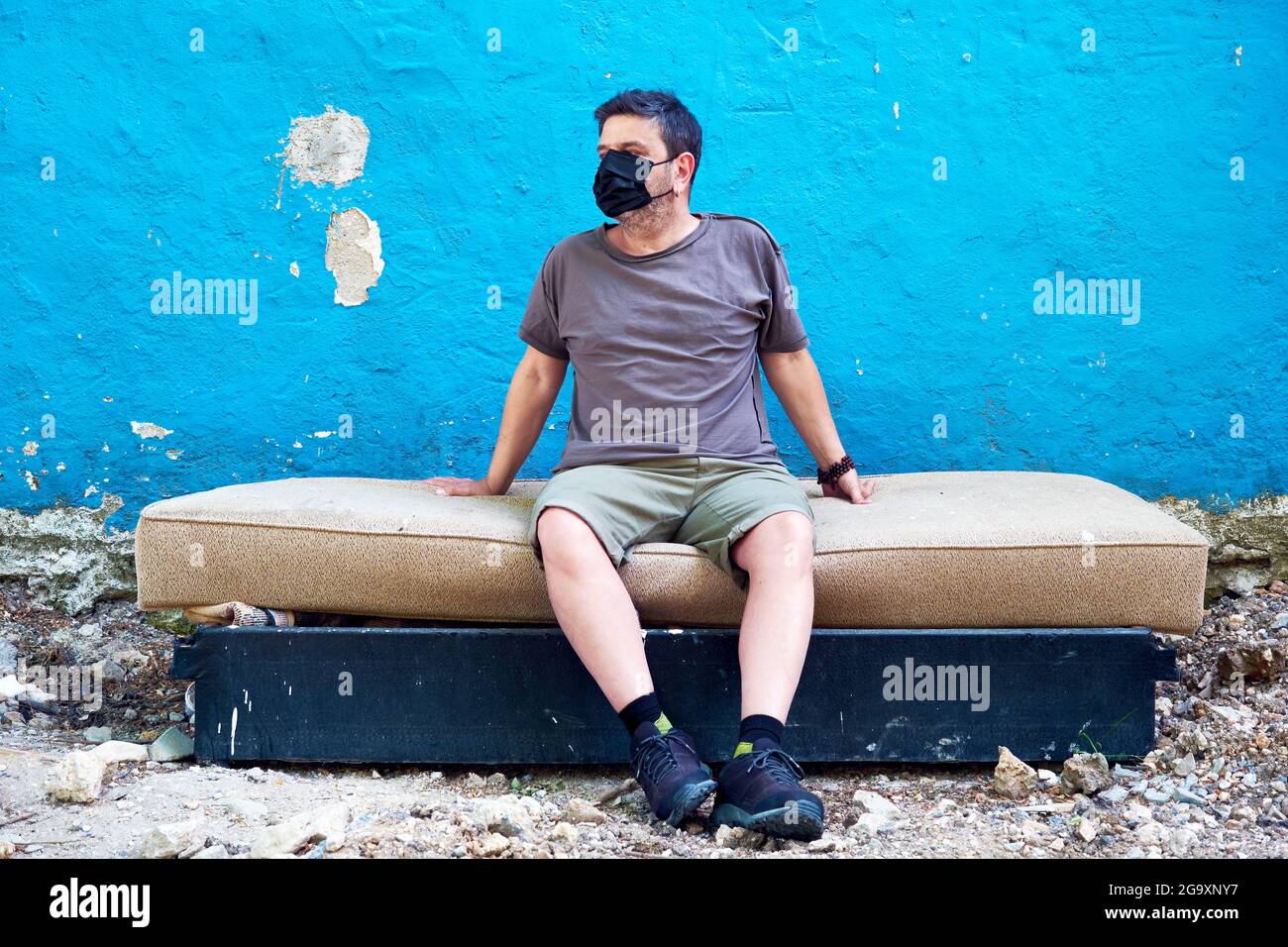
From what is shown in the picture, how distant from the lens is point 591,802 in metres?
2.41

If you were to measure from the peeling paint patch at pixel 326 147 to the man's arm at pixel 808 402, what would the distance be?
54.1 inches

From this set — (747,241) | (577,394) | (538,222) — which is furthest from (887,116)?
(577,394)

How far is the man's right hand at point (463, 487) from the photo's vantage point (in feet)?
9.82

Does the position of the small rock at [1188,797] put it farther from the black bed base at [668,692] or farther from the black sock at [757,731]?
the black sock at [757,731]

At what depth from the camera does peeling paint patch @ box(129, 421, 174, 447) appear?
3.47m

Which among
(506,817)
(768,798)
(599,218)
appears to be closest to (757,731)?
(768,798)

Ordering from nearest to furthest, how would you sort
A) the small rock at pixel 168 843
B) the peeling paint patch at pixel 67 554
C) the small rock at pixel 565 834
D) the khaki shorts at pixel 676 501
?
the small rock at pixel 168 843, the small rock at pixel 565 834, the khaki shorts at pixel 676 501, the peeling paint patch at pixel 67 554

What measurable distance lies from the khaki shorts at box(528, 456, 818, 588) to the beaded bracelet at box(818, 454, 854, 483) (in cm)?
23

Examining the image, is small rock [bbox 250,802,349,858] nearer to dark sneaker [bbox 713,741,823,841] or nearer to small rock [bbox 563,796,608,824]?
small rock [bbox 563,796,608,824]

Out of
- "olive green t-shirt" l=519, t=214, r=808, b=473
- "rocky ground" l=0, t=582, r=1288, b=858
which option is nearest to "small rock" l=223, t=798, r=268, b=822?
"rocky ground" l=0, t=582, r=1288, b=858

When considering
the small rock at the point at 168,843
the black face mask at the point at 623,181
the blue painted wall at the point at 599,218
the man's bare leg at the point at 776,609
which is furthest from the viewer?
the blue painted wall at the point at 599,218

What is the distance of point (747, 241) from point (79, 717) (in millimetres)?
2069

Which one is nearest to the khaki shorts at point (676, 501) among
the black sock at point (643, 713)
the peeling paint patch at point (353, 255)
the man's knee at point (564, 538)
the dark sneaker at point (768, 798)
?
the man's knee at point (564, 538)

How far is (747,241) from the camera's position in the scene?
9.56 ft
